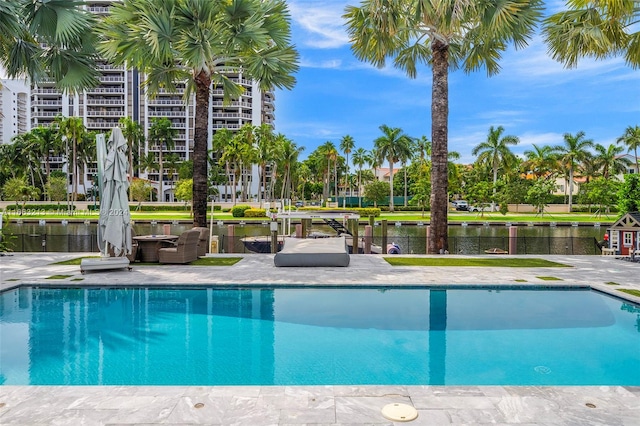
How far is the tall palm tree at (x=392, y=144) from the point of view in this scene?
204 feet

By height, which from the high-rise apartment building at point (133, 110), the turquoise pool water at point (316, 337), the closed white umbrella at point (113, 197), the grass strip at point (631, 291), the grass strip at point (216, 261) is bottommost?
the turquoise pool water at point (316, 337)

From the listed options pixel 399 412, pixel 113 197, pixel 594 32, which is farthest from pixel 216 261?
pixel 594 32

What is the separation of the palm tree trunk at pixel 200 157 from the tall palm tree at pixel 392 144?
4839 cm

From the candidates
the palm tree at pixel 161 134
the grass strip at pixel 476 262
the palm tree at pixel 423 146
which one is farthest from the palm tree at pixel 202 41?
the palm tree at pixel 423 146

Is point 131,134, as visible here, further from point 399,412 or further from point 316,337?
point 399,412

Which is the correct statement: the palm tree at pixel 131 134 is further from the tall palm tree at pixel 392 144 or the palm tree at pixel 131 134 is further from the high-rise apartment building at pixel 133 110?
the tall palm tree at pixel 392 144

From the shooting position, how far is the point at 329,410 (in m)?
3.68

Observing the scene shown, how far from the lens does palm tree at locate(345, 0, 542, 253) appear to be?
13695mm

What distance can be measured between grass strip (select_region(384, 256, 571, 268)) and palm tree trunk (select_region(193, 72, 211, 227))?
6.82m

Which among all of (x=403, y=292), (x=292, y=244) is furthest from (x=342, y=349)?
(x=292, y=244)

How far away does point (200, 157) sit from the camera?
50.8ft

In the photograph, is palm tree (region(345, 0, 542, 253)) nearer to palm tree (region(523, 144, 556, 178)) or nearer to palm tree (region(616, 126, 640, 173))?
palm tree (region(523, 144, 556, 178))

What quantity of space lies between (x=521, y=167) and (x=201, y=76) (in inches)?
2703

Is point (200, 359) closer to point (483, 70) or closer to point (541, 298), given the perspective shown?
point (541, 298)
